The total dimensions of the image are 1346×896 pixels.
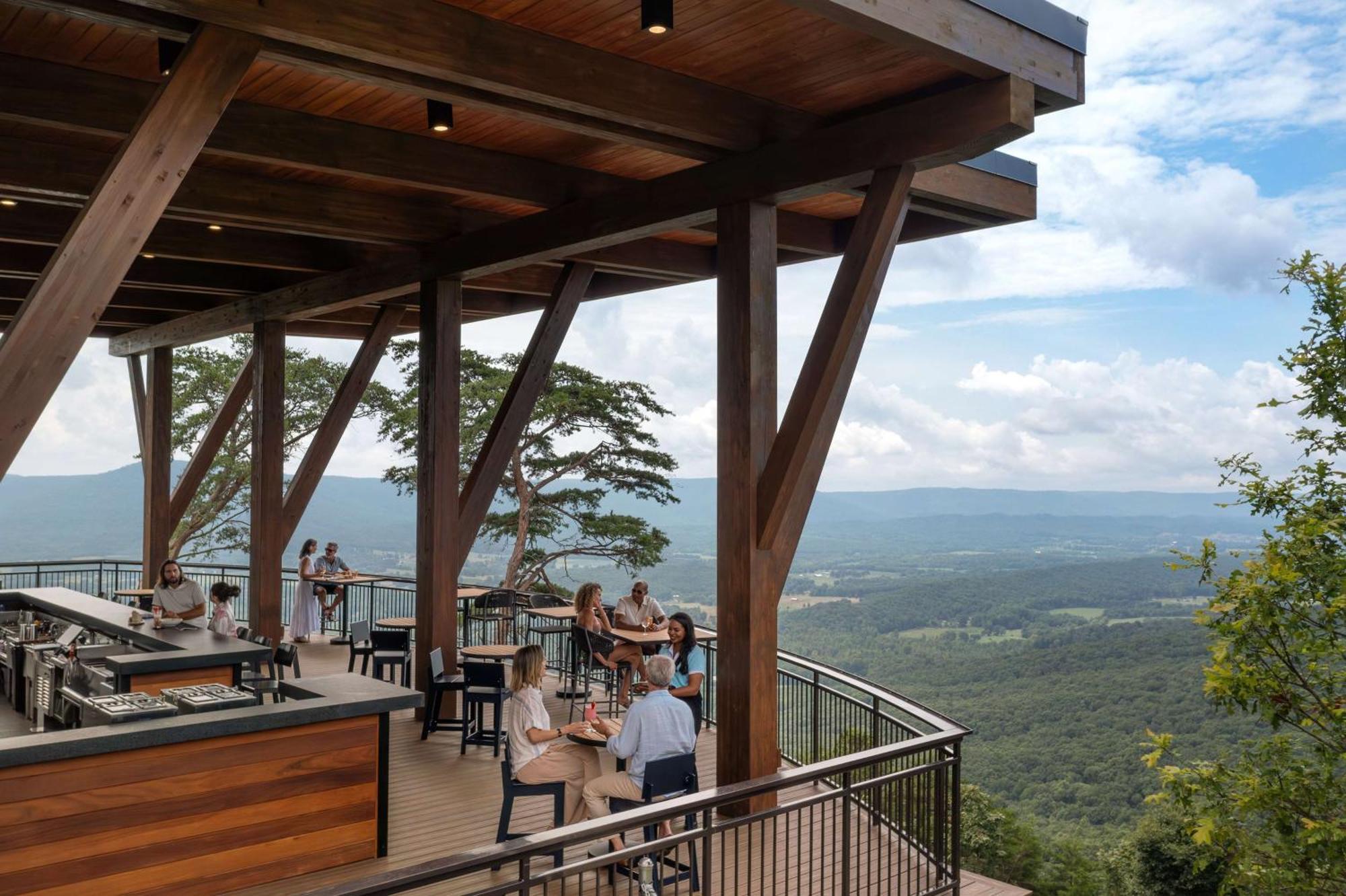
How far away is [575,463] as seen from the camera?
80.5 ft

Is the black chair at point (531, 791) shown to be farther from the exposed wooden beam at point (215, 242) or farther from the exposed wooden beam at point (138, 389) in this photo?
the exposed wooden beam at point (138, 389)

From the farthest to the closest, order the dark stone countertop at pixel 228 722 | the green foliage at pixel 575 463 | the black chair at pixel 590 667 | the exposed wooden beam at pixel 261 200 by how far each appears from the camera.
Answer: the green foliage at pixel 575 463 → the black chair at pixel 590 667 → the exposed wooden beam at pixel 261 200 → the dark stone countertop at pixel 228 722

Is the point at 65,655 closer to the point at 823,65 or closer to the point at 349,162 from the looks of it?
the point at 349,162

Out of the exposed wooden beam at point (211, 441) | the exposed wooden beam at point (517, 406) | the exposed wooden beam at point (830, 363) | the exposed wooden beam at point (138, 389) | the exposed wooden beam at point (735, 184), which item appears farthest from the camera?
the exposed wooden beam at point (138, 389)

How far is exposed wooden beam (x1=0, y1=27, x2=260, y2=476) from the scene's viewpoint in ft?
12.1

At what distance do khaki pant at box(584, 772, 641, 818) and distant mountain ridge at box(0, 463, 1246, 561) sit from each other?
6319 centimetres

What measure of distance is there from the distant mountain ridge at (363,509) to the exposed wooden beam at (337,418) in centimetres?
5536

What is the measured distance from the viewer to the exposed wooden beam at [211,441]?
13.3 metres

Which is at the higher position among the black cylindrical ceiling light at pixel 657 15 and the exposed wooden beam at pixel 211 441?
the black cylindrical ceiling light at pixel 657 15

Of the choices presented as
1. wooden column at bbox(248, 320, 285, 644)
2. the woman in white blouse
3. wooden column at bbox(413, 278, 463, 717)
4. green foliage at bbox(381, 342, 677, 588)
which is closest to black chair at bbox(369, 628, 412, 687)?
wooden column at bbox(413, 278, 463, 717)

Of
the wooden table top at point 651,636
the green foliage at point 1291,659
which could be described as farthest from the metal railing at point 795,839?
the green foliage at point 1291,659

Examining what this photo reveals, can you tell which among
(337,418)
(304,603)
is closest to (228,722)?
(337,418)

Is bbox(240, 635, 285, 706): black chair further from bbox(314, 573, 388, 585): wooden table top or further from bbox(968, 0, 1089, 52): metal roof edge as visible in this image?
bbox(968, 0, 1089, 52): metal roof edge

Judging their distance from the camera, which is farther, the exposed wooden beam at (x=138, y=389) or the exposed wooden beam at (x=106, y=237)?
the exposed wooden beam at (x=138, y=389)
